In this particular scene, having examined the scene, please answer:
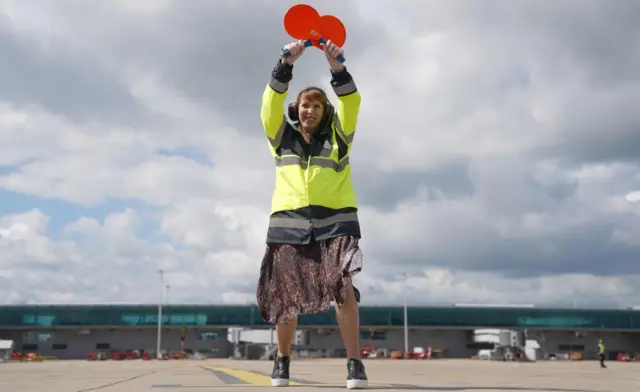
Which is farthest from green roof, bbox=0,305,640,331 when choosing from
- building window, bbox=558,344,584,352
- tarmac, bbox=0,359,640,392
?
tarmac, bbox=0,359,640,392

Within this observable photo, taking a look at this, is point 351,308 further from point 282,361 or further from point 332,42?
point 332,42

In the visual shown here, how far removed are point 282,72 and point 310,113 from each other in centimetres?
35

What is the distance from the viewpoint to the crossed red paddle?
4344 mm

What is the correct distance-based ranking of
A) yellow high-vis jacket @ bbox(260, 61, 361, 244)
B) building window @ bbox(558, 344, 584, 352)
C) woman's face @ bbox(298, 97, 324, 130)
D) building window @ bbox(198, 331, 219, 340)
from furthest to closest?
building window @ bbox(198, 331, 219, 340) < building window @ bbox(558, 344, 584, 352) < woman's face @ bbox(298, 97, 324, 130) < yellow high-vis jacket @ bbox(260, 61, 361, 244)

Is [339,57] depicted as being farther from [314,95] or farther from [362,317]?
[362,317]

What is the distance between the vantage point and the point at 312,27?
439 cm

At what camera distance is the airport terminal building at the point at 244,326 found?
6906 cm

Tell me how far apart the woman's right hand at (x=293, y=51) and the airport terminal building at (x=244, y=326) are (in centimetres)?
6478

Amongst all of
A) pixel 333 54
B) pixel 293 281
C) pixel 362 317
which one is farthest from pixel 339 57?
pixel 362 317

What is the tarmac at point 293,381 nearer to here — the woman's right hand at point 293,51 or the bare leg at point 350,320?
the bare leg at point 350,320

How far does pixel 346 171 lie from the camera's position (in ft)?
14.5

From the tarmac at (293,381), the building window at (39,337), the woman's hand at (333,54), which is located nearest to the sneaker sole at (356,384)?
the tarmac at (293,381)

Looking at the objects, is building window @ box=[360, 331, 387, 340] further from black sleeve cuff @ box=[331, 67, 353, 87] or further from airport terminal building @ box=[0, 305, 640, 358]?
black sleeve cuff @ box=[331, 67, 353, 87]

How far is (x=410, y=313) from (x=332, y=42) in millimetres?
68350
